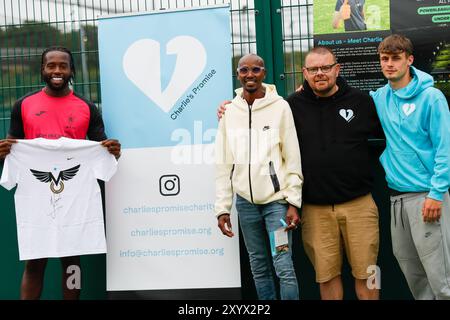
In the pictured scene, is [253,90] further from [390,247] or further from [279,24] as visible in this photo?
[390,247]

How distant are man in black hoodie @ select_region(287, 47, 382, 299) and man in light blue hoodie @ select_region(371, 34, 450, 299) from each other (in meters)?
0.17

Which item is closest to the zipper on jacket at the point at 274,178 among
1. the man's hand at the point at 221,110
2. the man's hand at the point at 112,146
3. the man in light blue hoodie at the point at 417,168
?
the man's hand at the point at 221,110

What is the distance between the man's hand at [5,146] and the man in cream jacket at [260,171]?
5.37 feet

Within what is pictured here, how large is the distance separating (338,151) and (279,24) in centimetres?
142

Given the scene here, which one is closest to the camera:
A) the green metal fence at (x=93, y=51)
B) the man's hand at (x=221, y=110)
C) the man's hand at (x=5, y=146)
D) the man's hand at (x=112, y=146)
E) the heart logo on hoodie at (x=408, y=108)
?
the heart logo on hoodie at (x=408, y=108)

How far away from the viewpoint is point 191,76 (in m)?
6.19

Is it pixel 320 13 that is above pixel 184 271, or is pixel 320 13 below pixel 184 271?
above

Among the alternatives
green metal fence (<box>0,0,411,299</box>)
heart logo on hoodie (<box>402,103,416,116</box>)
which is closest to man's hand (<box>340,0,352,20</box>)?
green metal fence (<box>0,0,411,299</box>)

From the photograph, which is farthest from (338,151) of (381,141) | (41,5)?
(41,5)

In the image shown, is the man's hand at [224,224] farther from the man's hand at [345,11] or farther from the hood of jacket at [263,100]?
the man's hand at [345,11]

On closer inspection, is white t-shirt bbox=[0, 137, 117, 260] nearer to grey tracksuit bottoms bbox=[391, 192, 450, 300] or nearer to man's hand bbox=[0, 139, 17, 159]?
man's hand bbox=[0, 139, 17, 159]

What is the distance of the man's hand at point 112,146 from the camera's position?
6.09 m

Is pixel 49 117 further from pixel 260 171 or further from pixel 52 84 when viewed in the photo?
pixel 260 171

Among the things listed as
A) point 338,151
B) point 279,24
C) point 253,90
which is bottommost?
point 338,151
